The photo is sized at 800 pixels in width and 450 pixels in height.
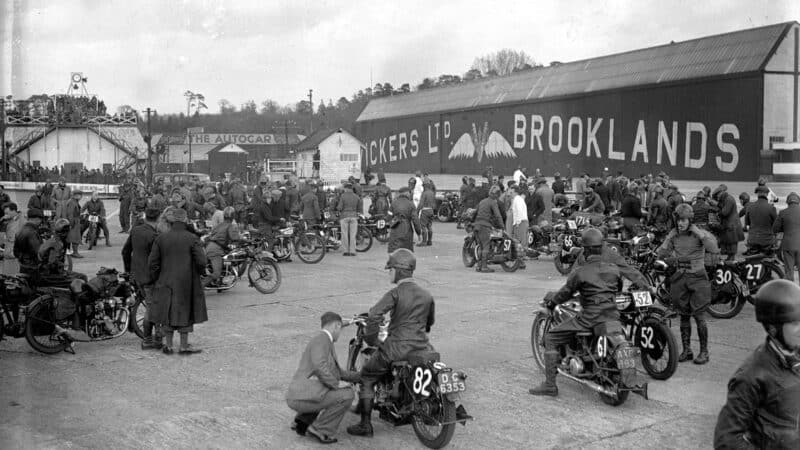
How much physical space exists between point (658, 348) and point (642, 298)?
1.65ft

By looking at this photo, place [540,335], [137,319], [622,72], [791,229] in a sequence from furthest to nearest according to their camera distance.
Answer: [622,72] < [791,229] < [137,319] < [540,335]

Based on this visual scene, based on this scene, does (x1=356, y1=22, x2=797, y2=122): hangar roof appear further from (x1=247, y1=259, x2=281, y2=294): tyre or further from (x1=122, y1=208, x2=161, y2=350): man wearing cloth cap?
(x1=122, y1=208, x2=161, y2=350): man wearing cloth cap

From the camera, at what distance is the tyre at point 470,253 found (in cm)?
1781

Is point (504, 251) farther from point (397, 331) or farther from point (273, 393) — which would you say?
point (397, 331)

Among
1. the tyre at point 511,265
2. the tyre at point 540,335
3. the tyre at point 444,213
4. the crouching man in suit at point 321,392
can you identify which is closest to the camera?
the crouching man in suit at point 321,392

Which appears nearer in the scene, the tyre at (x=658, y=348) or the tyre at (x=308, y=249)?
the tyre at (x=658, y=348)

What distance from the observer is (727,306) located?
12141 millimetres

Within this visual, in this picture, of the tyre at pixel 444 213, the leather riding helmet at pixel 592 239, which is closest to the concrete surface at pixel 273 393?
the leather riding helmet at pixel 592 239

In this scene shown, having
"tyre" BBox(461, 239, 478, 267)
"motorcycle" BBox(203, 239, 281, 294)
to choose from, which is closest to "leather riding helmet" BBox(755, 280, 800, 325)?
"motorcycle" BBox(203, 239, 281, 294)

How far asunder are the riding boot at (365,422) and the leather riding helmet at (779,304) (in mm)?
3902

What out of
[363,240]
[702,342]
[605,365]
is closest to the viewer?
[605,365]

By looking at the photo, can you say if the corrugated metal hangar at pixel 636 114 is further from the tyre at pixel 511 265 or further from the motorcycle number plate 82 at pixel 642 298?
the motorcycle number plate 82 at pixel 642 298

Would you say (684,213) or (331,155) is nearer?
(684,213)

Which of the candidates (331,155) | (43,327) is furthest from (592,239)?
(331,155)
